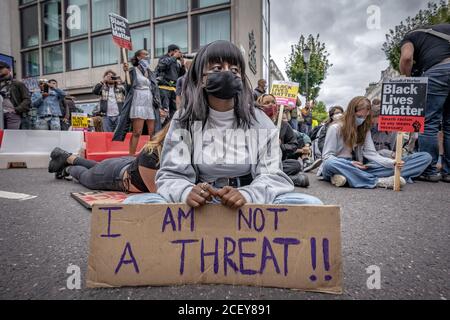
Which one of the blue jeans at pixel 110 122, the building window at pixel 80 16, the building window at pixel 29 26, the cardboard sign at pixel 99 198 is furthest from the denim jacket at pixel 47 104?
the building window at pixel 29 26

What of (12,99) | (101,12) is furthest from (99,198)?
(101,12)

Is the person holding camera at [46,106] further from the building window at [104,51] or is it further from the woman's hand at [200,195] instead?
the building window at [104,51]

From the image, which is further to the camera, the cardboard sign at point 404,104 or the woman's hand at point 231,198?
the cardboard sign at point 404,104

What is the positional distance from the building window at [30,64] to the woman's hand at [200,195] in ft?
68.6

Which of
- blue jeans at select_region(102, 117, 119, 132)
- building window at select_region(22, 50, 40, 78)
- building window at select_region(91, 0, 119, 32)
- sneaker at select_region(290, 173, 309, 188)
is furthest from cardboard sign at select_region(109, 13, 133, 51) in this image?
building window at select_region(22, 50, 40, 78)

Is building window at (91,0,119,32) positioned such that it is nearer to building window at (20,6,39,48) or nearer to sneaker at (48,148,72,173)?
building window at (20,6,39,48)

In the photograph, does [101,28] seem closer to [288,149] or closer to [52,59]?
[52,59]

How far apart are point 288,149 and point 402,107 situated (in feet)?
4.45

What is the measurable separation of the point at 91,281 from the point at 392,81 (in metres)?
3.34

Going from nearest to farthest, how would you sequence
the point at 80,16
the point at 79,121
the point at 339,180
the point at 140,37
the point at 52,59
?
the point at 339,180 → the point at 79,121 → the point at 140,37 → the point at 80,16 → the point at 52,59

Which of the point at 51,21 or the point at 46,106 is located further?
the point at 51,21

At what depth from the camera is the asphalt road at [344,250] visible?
1.06 meters

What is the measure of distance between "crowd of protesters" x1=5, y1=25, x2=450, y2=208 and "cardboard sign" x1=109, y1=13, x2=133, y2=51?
0.54 m

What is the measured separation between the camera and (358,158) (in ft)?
12.0
